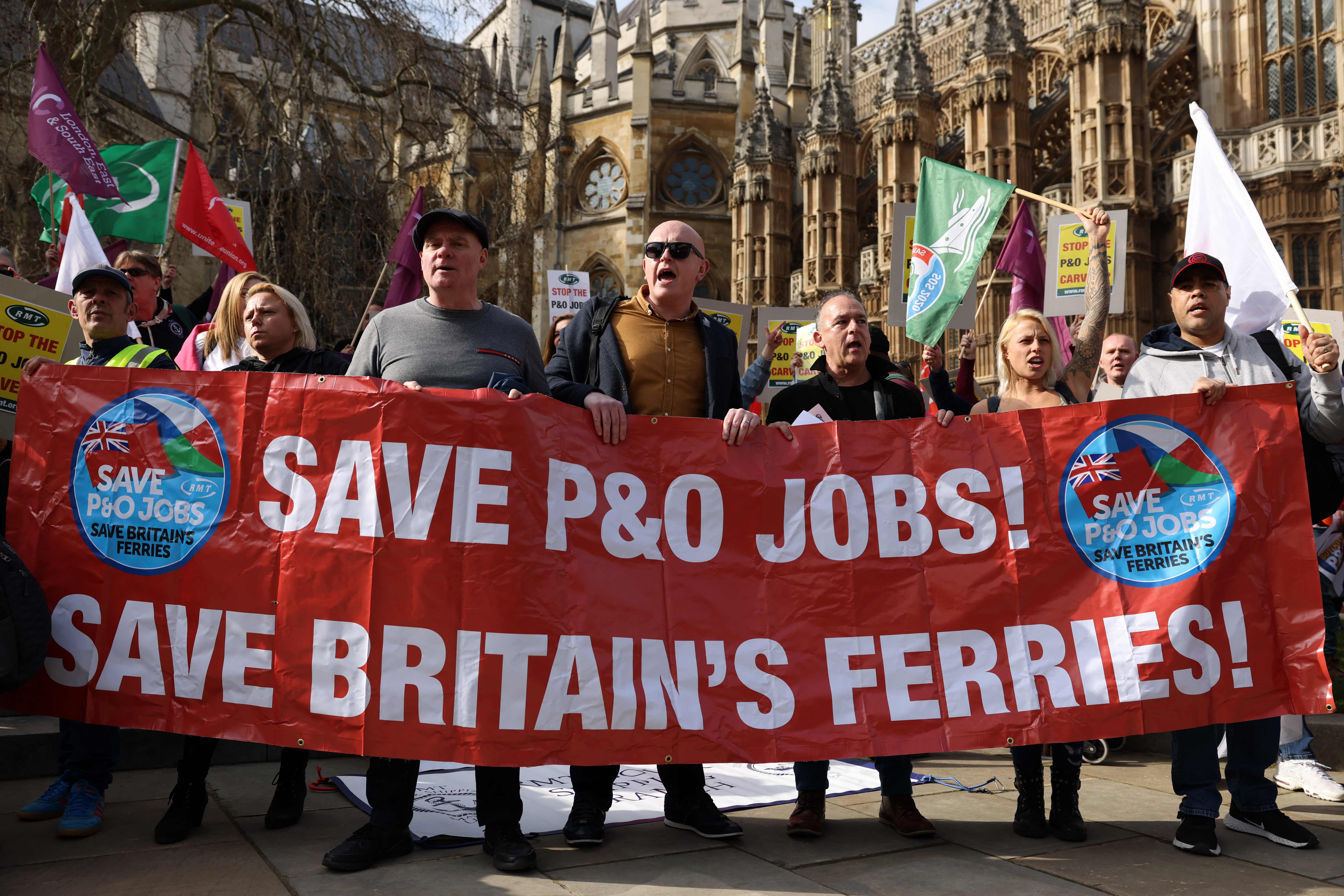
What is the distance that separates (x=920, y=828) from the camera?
3633 mm

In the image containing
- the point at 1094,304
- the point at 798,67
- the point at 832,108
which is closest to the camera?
the point at 1094,304

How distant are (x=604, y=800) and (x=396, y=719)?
776 millimetres

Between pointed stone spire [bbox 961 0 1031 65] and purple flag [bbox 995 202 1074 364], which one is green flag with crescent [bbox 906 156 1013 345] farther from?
pointed stone spire [bbox 961 0 1031 65]

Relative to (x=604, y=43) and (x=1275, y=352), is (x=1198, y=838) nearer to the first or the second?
(x=1275, y=352)

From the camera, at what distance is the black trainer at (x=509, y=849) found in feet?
10.7

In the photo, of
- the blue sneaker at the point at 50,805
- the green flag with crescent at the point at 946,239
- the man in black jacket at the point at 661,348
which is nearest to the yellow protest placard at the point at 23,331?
the blue sneaker at the point at 50,805

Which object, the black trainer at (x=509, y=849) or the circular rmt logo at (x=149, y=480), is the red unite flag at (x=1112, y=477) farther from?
the circular rmt logo at (x=149, y=480)

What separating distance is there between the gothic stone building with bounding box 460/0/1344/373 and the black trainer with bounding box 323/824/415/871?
4.80 meters

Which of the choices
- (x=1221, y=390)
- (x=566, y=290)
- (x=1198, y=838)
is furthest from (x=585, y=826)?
(x=566, y=290)

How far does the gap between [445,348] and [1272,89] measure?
2133cm

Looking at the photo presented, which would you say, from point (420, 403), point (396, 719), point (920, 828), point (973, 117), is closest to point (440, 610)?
point (396, 719)

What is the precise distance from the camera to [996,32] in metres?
23.1

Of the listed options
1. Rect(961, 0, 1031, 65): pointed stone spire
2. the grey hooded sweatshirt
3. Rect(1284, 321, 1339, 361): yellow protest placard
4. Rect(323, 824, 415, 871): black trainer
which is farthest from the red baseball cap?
Rect(961, 0, 1031, 65): pointed stone spire

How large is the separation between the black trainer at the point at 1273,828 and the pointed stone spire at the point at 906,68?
24901mm
